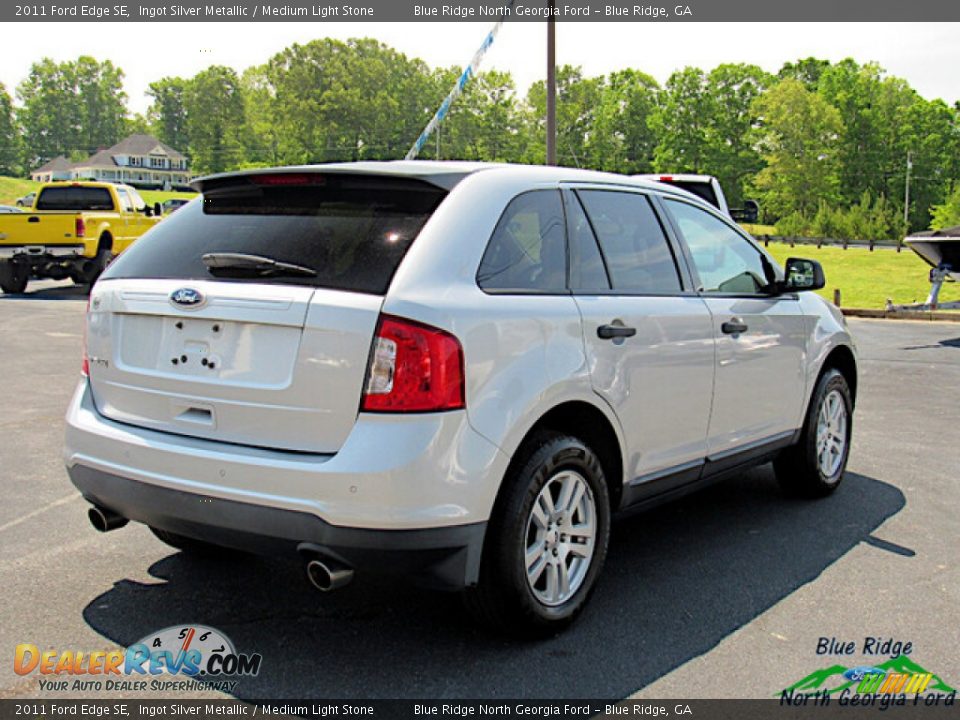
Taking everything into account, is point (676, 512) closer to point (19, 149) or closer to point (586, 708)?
point (586, 708)

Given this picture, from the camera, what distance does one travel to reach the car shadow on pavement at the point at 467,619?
3404 mm

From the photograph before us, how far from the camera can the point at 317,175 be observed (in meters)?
3.71

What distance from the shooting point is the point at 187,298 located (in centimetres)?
354

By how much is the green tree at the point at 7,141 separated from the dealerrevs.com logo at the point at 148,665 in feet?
478

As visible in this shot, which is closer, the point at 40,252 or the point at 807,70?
the point at 40,252

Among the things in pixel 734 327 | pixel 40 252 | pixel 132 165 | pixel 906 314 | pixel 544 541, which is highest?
pixel 132 165

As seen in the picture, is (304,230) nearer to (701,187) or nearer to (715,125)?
(701,187)

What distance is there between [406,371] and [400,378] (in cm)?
3

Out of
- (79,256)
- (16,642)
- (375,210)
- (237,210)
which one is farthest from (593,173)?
(79,256)

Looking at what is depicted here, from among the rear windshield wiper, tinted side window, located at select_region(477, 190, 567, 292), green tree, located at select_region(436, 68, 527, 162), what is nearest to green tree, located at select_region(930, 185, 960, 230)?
green tree, located at select_region(436, 68, 527, 162)

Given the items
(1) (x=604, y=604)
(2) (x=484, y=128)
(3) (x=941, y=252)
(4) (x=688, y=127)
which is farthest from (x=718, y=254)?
(2) (x=484, y=128)

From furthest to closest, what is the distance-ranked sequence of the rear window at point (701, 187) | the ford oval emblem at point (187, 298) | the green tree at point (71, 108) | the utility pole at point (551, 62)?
the green tree at point (71, 108)
the utility pole at point (551, 62)
the rear window at point (701, 187)
the ford oval emblem at point (187, 298)

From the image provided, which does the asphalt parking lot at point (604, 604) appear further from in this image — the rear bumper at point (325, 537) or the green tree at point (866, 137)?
the green tree at point (866, 137)

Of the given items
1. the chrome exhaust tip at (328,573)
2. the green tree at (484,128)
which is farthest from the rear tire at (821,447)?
the green tree at (484,128)
